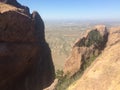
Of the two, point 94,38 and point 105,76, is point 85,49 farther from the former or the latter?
point 105,76

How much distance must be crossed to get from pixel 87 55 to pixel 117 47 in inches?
202

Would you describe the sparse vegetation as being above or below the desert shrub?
below

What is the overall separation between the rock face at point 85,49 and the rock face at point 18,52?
24.1 feet

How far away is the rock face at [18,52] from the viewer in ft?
128

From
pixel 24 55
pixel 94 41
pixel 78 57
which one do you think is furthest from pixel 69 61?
pixel 24 55

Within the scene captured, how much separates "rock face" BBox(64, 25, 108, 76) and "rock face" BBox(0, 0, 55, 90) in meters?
7.35

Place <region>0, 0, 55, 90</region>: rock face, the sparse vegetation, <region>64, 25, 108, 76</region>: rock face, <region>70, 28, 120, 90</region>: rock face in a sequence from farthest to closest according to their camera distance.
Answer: <region>0, 0, 55, 90</region>: rock face, <region>64, 25, 108, 76</region>: rock face, the sparse vegetation, <region>70, 28, 120, 90</region>: rock face

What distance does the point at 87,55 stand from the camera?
123 ft

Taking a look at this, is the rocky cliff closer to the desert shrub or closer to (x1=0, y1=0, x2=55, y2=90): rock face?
the desert shrub

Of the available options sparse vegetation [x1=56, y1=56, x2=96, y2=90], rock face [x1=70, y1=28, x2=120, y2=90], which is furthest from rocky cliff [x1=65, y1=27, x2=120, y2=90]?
sparse vegetation [x1=56, y1=56, x2=96, y2=90]

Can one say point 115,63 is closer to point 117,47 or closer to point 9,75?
point 117,47

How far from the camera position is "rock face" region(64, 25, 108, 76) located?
37.1 metres

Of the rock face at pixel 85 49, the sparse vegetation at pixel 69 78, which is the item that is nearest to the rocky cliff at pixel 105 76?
the sparse vegetation at pixel 69 78

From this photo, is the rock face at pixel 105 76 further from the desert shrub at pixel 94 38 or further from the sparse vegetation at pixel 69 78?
the desert shrub at pixel 94 38
